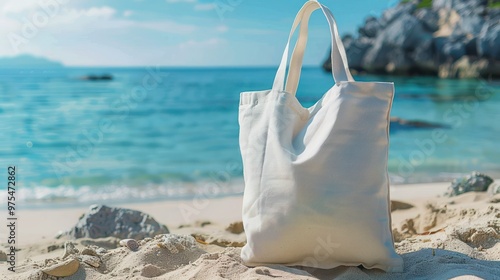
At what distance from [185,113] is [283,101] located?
14361mm

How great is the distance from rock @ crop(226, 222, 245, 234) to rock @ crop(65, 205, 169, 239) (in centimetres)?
49

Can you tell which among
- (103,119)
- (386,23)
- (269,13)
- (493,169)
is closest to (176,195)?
(493,169)

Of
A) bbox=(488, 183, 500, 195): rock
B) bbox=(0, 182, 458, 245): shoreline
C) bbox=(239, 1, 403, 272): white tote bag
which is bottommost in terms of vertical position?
bbox=(0, 182, 458, 245): shoreline

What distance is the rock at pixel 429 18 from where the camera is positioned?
3541 cm

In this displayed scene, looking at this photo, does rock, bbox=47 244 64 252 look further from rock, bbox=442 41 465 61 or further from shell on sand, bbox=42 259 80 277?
rock, bbox=442 41 465 61

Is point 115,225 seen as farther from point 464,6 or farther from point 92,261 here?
point 464,6

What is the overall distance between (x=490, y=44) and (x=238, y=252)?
31891 mm

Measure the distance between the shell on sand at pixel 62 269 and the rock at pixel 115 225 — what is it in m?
0.94

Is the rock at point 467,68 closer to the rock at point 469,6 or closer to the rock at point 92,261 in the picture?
the rock at point 469,6

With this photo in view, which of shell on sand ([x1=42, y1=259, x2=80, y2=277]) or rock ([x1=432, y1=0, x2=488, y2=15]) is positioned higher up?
rock ([x1=432, y1=0, x2=488, y2=15])

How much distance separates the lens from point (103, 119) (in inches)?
600

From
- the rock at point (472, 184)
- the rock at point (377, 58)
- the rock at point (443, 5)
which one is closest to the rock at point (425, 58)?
the rock at point (377, 58)

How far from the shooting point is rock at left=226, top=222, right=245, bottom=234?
12.3 feet

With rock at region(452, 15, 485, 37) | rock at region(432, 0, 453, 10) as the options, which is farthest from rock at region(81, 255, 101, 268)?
rock at region(432, 0, 453, 10)
